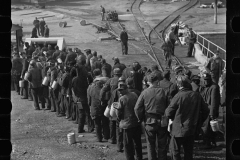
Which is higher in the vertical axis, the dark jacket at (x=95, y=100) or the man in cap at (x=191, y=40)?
the man in cap at (x=191, y=40)

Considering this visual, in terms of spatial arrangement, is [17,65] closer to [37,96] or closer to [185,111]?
[37,96]

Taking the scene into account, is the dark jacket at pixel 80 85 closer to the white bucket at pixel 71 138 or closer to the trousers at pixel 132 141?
the white bucket at pixel 71 138

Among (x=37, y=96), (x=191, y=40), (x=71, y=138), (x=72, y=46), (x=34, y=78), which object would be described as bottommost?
(x=71, y=138)

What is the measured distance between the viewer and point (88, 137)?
36.7 feet

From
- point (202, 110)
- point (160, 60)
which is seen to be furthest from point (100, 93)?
point (160, 60)

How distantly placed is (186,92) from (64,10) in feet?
142

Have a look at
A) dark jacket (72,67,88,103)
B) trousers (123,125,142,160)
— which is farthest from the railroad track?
trousers (123,125,142,160)

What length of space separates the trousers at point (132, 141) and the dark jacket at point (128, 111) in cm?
11

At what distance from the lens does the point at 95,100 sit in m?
10.3

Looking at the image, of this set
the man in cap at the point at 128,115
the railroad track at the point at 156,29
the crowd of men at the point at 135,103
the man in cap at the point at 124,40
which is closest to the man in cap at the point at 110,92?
the crowd of men at the point at 135,103

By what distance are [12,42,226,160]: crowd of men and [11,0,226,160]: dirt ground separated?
42cm

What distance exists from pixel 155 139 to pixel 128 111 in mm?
747

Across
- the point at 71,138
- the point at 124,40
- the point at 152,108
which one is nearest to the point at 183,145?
the point at 152,108

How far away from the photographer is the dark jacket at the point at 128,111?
8438 mm
